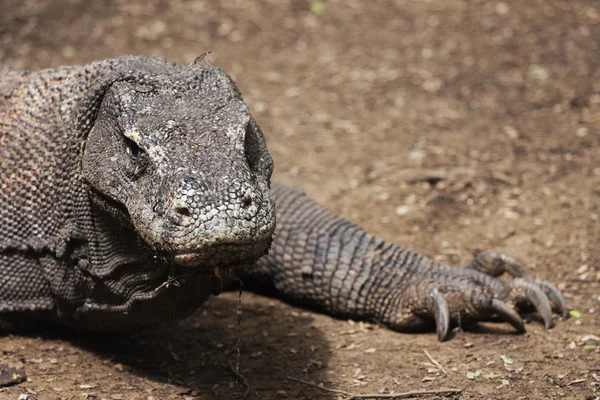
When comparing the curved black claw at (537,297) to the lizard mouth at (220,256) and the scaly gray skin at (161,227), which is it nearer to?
the scaly gray skin at (161,227)

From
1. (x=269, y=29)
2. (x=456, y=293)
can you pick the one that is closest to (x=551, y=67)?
(x=269, y=29)

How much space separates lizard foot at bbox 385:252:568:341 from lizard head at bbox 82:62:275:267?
1.70m

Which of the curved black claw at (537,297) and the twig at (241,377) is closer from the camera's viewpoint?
the twig at (241,377)

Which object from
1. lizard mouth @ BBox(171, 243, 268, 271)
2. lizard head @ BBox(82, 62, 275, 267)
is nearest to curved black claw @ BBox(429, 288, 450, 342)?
lizard head @ BBox(82, 62, 275, 267)

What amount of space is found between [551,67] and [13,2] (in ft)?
23.8

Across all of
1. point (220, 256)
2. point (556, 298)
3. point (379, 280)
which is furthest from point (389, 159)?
point (220, 256)

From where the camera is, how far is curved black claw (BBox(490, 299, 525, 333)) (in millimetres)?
5004

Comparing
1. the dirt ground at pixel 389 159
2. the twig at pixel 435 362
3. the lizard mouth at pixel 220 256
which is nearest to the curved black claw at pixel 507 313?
the dirt ground at pixel 389 159

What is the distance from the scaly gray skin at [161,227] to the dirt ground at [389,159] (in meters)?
0.26

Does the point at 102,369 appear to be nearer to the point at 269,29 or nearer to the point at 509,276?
the point at 509,276

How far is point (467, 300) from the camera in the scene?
507 centimetres

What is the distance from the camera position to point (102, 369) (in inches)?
184

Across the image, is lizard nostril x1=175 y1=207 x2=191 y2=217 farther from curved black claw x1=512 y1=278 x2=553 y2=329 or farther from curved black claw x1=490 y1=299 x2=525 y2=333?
curved black claw x1=512 y1=278 x2=553 y2=329

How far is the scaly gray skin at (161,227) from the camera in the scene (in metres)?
3.42
